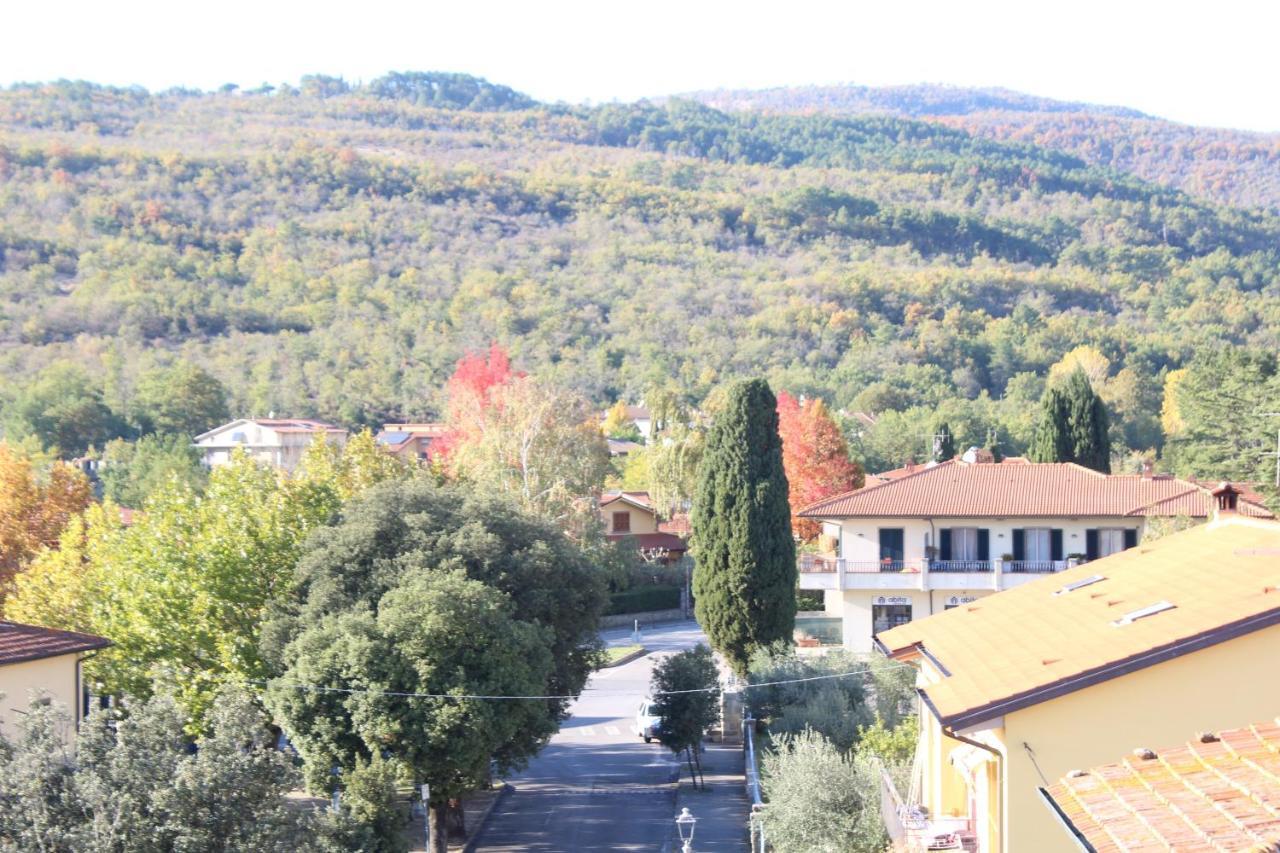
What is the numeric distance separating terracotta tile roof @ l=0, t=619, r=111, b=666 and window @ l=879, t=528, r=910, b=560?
23607 mm

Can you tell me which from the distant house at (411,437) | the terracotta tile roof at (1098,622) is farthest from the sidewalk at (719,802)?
the distant house at (411,437)

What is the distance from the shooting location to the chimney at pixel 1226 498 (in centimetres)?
1698

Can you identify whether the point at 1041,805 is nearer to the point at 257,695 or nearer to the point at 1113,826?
the point at 1113,826

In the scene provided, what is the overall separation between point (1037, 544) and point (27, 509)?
94.3 ft

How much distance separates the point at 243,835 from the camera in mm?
17828

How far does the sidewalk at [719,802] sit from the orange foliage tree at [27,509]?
20345 mm

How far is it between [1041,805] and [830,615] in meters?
37.3

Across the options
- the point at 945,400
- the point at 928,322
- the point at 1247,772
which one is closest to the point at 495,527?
the point at 1247,772

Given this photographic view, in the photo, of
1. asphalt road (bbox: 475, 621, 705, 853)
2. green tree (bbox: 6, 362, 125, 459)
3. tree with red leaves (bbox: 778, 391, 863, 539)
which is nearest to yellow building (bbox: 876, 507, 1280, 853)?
asphalt road (bbox: 475, 621, 705, 853)

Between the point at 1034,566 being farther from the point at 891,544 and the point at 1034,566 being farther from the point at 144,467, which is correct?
the point at 144,467

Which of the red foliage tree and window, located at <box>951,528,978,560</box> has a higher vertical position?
the red foliage tree

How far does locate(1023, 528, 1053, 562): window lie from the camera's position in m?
42.0

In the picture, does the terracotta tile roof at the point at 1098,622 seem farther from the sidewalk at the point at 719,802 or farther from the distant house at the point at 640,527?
the distant house at the point at 640,527

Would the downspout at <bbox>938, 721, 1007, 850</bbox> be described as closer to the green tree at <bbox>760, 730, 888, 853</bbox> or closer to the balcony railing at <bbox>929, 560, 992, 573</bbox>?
the green tree at <bbox>760, 730, 888, 853</bbox>
